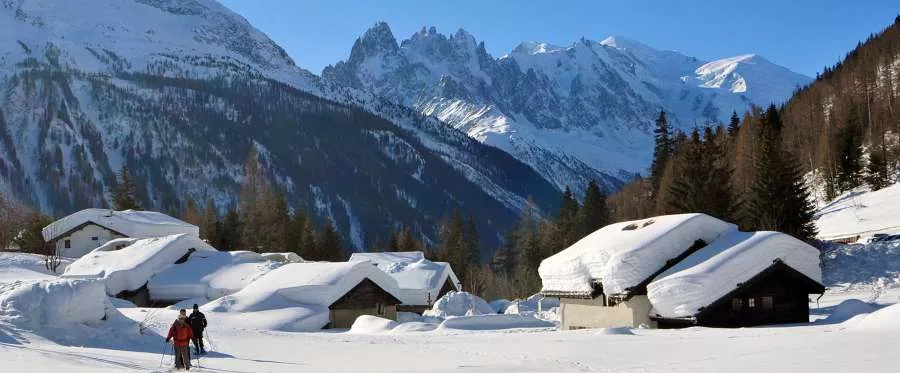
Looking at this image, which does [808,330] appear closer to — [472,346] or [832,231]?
[472,346]

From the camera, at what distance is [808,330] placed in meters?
27.4

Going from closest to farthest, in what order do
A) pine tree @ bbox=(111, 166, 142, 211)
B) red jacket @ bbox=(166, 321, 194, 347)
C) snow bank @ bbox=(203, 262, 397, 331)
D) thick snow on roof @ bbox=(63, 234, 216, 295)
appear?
red jacket @ bbox=(166, 321, 194, 347), snow bank @ bbox=(203, 262, 397, 331), thick snow on roof @ bbox=(63, 234, 216, 295), pine tree @ bbox=(111, 166, 142, 211)

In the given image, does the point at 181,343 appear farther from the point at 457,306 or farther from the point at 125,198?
the point at 125,198

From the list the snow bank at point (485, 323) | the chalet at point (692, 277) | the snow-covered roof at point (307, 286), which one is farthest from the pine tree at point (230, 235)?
the snow bank at point (485, 323)

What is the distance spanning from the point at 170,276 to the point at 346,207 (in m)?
127

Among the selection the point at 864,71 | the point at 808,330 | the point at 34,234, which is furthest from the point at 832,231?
the point at 34,234

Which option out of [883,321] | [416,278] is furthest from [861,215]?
[883,321]

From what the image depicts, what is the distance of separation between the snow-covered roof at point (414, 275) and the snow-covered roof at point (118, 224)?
2094 centimetres

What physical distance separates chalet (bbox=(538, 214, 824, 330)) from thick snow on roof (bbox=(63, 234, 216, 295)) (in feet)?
95.6

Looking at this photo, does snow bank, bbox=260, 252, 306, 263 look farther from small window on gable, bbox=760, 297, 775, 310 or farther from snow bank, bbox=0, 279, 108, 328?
small window on gable, bbox=760, 297, 775, 310

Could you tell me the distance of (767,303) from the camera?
35469 millimetres

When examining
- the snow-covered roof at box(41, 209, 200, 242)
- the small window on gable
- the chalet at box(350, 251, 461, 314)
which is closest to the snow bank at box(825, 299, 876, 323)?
the small window on gable

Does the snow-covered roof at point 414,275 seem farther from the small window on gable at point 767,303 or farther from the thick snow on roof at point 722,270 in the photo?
the small window on gable at point 767,303

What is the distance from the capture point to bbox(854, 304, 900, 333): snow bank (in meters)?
24.7
